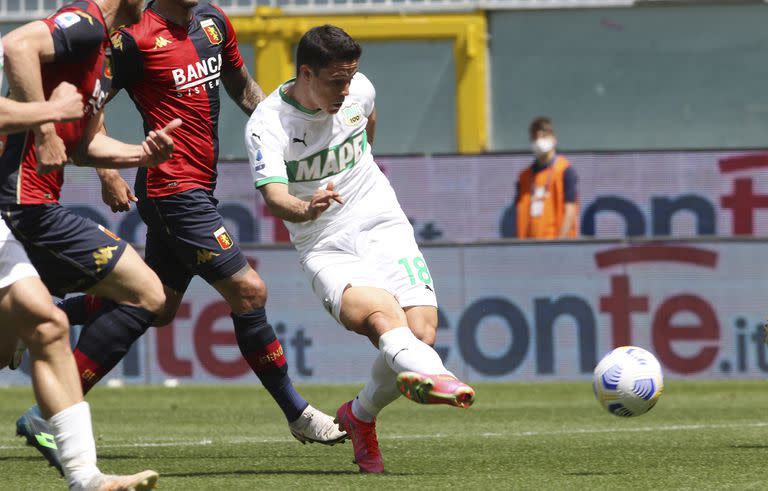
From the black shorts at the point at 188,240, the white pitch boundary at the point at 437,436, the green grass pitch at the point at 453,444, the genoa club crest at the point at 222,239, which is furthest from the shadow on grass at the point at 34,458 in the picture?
the genoa club crest at the point at 222,239

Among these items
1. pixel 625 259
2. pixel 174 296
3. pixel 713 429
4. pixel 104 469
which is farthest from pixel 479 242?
pixel 104 469

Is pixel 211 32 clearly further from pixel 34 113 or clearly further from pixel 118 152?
pixel 34 113

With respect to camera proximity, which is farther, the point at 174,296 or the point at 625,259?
the point at 625,259

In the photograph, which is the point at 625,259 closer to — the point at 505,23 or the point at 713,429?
the point at 713,429

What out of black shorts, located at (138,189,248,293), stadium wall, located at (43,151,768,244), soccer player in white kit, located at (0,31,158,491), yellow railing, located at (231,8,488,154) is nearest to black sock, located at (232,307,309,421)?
black shorts, located at (138,189,248,293)

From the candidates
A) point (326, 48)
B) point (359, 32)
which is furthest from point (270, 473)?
point (359, 32)

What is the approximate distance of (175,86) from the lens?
7.77 meters

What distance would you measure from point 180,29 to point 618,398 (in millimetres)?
2874

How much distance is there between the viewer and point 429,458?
24.5ft

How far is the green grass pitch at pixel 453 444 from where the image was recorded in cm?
654

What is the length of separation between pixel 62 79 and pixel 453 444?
128 inches

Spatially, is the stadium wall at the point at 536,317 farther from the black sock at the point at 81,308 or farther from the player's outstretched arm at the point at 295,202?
the player's outstretched arm at the point at 295,202

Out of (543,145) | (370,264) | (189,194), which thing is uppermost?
(543,145)

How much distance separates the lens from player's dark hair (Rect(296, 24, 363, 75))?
22.7ft
